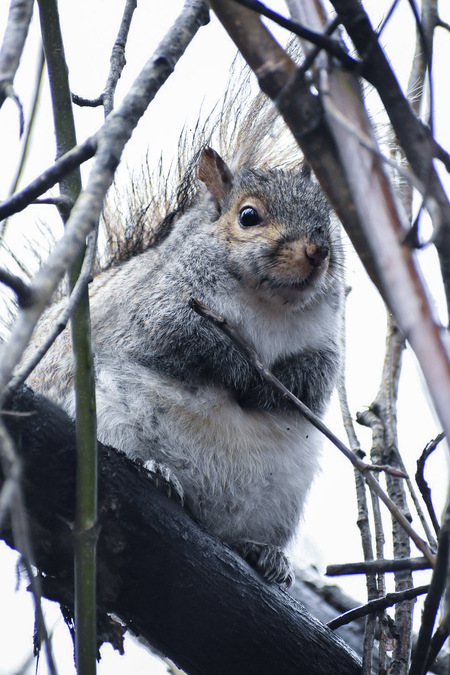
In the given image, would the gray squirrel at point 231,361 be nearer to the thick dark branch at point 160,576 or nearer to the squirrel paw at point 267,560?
the squirrel paw at point 267,560

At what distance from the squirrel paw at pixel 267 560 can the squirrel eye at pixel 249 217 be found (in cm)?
82

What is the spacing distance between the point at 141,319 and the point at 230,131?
1.00m

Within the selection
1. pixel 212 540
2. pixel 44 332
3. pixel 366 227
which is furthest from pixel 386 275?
pixel 44 332

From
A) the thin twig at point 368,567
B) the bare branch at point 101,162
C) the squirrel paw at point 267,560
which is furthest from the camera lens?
the squirrel paw at point 267,560

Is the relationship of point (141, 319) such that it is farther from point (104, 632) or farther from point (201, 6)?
point (201, 6)

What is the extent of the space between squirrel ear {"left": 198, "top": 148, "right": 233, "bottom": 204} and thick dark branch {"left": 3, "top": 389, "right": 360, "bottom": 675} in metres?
1.00

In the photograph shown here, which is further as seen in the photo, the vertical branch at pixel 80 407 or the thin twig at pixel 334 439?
the thin twig at pixel 334 439

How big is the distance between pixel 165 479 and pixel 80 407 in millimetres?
598

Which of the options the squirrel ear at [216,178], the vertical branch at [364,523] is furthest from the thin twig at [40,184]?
the squirrel ear at [216,178]

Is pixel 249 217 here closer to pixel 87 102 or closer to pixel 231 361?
pixel 231 361

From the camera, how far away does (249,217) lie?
200 cm

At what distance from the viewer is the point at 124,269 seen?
214 centimetres

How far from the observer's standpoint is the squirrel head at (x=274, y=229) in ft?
5.96

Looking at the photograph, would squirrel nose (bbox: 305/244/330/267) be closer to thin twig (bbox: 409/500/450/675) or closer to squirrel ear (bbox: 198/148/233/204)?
squirrel ear (bbox: 198/148/233/204)
